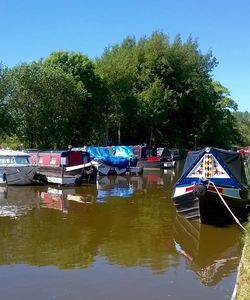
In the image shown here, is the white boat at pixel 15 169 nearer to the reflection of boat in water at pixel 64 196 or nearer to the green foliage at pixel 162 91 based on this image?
the reflection of boat in water at pixel 64 196

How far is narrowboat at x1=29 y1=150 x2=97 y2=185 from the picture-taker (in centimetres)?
2761

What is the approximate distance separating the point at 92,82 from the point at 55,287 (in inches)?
1631

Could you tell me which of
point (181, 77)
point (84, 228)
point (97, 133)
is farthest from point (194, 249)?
point (181, 77)

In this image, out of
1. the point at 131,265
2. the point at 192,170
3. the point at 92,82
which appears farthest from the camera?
the point at 92,82

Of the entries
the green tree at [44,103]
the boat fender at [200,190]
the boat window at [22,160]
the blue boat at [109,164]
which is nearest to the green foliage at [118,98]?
the green tree at [44,103]

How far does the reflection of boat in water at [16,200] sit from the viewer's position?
18255 millimetres

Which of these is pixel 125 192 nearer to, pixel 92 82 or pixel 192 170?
pixel 192 170

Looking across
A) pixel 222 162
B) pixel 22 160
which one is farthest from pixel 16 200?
pixel 222 162

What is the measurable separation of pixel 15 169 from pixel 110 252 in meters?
15.1

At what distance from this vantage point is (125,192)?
84.2 ft

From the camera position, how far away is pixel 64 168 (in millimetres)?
27781

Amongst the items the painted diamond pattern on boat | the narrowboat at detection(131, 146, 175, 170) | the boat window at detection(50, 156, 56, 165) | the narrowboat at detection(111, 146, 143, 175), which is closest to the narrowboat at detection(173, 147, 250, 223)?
the painted diamond pattern on boat

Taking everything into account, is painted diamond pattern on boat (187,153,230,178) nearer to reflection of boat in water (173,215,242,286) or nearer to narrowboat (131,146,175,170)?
reflection of boat in water (173,215,242,286)

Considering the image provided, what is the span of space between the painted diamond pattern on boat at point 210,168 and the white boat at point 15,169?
12592mm
